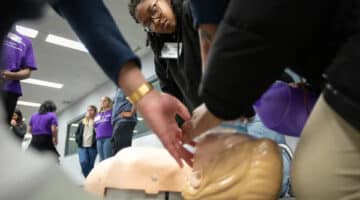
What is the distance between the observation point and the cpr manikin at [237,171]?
49 centimetres

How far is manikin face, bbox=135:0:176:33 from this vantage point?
121cm

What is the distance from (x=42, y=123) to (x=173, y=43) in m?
2.81

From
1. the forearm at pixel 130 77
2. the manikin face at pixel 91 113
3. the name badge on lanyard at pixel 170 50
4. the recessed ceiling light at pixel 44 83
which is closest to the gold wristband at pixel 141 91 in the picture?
the forearm at pixel 130 77

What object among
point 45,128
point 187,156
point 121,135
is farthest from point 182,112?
point 45,128

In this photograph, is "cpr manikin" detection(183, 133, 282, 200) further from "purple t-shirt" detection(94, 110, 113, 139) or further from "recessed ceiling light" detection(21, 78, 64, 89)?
"recessed ceiling light" detection(21, 78, 64, 89)

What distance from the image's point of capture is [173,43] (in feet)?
4.08

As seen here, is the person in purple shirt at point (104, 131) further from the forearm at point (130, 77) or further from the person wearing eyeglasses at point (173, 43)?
the forearm at point (130, 77)

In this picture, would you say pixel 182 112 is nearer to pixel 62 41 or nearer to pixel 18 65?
pixel 18 65

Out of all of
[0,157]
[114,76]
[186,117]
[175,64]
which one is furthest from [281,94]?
[175,64]

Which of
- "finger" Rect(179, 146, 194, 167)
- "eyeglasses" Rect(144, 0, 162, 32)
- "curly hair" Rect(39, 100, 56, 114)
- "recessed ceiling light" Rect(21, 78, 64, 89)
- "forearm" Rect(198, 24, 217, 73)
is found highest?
"forearm" Rect(198, 24, 217, 73)

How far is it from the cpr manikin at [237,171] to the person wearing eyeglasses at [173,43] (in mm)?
521

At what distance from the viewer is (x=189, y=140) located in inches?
25.9

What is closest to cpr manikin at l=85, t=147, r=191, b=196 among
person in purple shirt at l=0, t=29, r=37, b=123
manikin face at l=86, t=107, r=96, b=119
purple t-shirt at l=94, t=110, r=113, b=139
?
person in purple shirt at l=0, t=29, r=37, b=123

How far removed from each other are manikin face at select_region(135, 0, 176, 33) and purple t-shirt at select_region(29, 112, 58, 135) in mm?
2722
